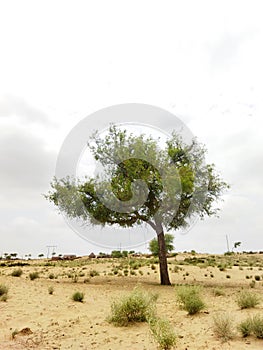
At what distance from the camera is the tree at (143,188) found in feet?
65.4

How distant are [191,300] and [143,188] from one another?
9.46 m

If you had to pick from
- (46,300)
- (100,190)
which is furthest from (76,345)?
(100,190)

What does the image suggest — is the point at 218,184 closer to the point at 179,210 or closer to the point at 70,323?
the point at 179,210

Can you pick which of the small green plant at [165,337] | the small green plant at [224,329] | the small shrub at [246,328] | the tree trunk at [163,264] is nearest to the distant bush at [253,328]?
the small shrub at [246,328]

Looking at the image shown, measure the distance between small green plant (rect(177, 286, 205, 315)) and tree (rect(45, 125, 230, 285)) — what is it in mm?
7856

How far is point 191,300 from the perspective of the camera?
11.4 metres

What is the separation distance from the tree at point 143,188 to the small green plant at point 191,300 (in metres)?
7.86

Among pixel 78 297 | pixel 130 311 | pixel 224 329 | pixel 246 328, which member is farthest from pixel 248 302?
pixel 78 297

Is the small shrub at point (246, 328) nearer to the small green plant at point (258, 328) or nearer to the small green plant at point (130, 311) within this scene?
the small green plant at point (258, 328)

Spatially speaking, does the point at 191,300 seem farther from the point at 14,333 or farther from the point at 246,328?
the point at 14,333

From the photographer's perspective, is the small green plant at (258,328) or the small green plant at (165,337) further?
the small green plant at (258,328)

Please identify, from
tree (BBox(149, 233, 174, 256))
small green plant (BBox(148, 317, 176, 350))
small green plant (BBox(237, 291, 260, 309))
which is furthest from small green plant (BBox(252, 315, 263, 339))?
tree (BBox(149, 233, 174, 256))

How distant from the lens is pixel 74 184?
76.1ft

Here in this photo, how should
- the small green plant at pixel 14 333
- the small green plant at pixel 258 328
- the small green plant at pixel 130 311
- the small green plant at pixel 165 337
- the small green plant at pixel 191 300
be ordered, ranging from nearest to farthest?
1. the small green plant at pixel 165 337
2. the small green plant at pixel 258 328
3. the small green plant at pixel 14 333
4. the small green plant at pixel 130 311
5. the small green plant at pixel 191 300
